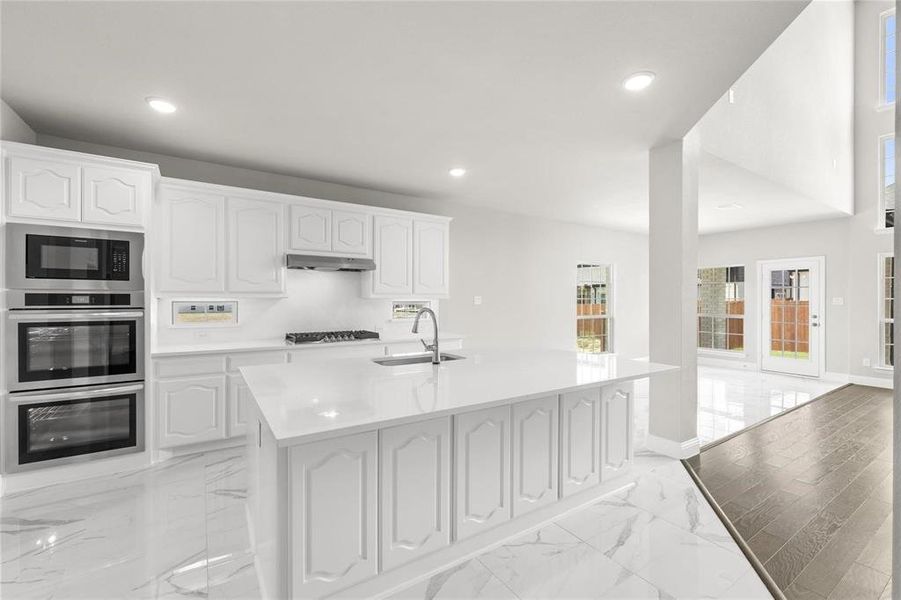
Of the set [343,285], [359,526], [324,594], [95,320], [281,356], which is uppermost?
[343,285]

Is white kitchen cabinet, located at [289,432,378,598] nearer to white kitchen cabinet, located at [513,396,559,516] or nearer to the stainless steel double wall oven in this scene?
white kitchen cabinet, located at [513,396,559,516]

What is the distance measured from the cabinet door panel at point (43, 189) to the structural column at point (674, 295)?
424cm

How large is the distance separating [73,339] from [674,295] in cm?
436

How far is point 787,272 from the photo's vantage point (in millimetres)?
6801

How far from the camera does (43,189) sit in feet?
8.89

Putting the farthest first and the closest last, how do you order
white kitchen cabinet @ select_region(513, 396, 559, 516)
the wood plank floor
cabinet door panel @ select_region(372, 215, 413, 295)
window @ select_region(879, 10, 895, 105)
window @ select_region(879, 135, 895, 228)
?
window @ select_region(879, 10, 895, 105)
window @ select_region(879, 135, 895, 228)
cabinet door panel @ select_region(372, 215, 413, 295)
white kitchen cabinet @ select_region(513, 396, 559, 516)
the wood plank floor

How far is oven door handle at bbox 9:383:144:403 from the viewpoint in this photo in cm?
266

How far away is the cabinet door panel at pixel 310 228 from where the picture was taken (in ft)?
13.0

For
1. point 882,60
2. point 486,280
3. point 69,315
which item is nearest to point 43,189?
point 69,315

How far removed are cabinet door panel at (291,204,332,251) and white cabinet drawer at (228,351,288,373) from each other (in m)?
1.03

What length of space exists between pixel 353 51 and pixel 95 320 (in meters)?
2.55

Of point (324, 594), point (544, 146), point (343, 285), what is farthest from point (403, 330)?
point (324, 594)

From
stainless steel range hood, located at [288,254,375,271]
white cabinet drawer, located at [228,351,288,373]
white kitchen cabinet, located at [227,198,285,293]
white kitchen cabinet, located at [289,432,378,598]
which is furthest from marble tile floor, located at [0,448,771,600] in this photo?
stainless steel range hood, located at [288,254,375,271]

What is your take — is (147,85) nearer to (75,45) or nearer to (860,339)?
(75,45)
